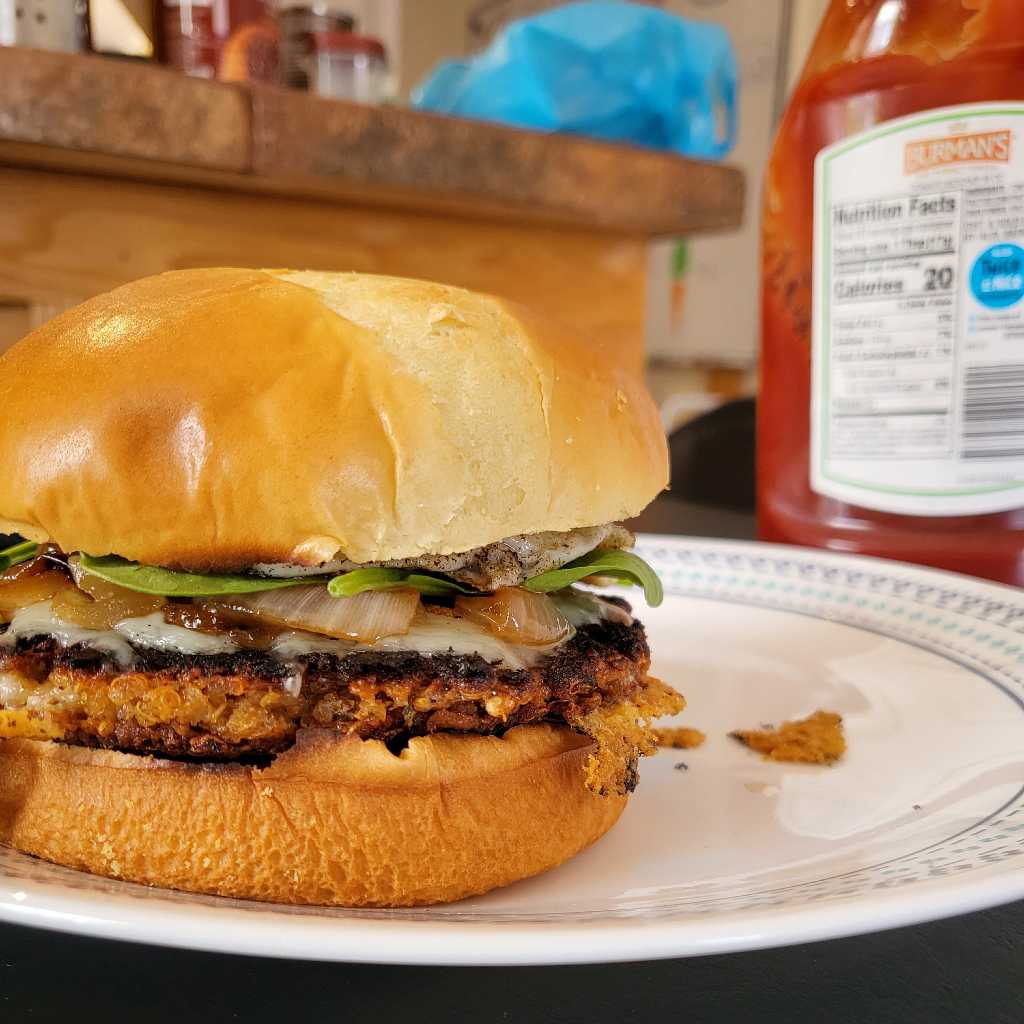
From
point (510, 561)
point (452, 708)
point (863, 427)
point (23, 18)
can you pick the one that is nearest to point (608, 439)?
point (510, 561)

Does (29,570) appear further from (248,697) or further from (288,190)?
(288,190)

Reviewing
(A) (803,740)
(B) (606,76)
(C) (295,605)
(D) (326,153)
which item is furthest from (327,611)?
(B) (606,76)

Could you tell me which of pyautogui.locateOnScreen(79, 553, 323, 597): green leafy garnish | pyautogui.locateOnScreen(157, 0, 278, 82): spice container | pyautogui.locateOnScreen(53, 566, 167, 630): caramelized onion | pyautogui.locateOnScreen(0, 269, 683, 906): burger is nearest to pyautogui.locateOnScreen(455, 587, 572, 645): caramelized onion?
pyautogui.locateOnScreen(0, 269, 683, 906): burger

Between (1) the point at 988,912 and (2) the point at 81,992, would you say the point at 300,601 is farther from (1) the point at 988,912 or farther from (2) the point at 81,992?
(1) the point at 988,912

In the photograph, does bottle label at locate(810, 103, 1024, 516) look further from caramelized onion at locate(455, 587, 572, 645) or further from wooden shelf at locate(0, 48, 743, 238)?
wooden shelf at locate(0, 48, 743, 238)

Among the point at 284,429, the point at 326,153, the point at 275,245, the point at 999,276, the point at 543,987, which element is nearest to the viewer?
the point at 543,987

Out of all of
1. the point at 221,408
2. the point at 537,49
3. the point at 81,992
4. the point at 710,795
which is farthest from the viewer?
the point at 537,49
